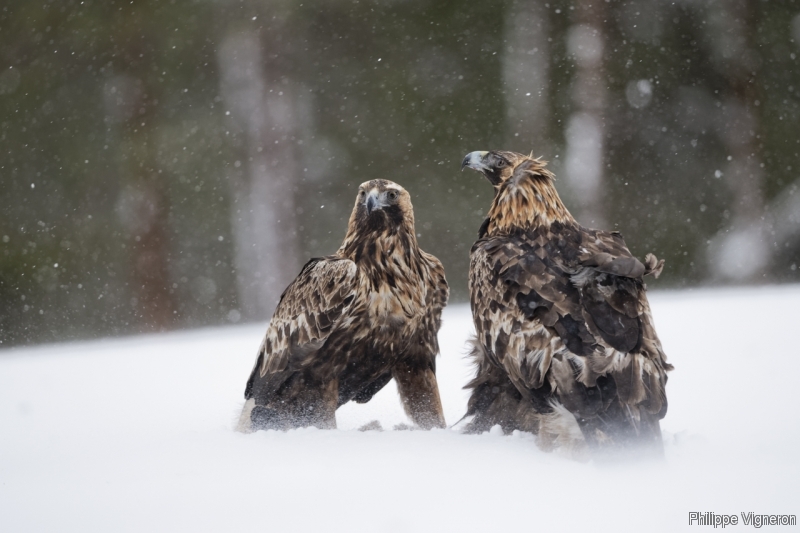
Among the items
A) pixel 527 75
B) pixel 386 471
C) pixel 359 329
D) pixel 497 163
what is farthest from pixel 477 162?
pixel 527 75

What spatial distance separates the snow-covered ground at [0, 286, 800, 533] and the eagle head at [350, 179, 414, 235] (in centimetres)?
97

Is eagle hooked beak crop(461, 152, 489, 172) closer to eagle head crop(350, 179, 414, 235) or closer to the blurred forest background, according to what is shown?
eagle head crop(350, 179, 414, 235)

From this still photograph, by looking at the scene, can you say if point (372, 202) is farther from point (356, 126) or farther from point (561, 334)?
point (356, 126)

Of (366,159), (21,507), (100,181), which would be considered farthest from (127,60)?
(21,507)

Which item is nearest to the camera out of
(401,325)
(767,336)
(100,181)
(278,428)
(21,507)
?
(21,507)

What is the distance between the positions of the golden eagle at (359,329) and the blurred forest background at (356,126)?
948 centimetres

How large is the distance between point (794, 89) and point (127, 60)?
1311cm

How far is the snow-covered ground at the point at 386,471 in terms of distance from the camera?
9.63 feet

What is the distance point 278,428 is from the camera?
4.69 meters

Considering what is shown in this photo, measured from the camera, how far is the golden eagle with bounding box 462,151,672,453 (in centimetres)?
346

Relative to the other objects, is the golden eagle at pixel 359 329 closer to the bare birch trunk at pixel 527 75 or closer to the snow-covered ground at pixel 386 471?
the snow-covered ground at pixel 386 471

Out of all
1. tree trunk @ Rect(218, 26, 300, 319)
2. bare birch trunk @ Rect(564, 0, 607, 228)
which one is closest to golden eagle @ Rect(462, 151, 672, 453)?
tree trunk @ Rect(218, 26, 300, 319)

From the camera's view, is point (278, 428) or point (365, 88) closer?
point (278, 428)

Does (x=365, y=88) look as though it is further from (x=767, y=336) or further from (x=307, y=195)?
(x=767, y=336)
